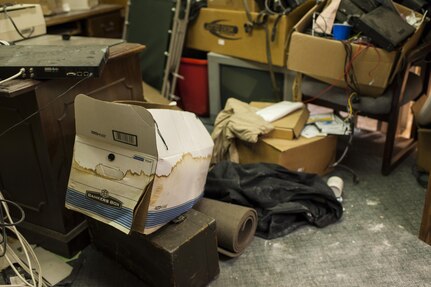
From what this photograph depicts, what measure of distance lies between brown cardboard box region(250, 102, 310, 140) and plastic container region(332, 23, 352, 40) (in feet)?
1.47

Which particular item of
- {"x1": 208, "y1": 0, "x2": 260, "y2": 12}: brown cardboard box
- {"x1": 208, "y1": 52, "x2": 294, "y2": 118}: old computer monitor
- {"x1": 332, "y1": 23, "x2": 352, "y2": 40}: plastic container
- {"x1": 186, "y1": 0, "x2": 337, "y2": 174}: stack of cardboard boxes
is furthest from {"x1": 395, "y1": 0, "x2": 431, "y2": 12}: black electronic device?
{"x1": 208, "y1": 0, "x2": 260, "y2": 12}: brown cardboard box

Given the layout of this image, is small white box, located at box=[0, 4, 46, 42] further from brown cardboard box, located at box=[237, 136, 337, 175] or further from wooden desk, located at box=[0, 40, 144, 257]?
brown cardboard box, located at box=[237, 136, 337, 175]

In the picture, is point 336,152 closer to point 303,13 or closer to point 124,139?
point 303,13

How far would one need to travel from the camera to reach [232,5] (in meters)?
2.80

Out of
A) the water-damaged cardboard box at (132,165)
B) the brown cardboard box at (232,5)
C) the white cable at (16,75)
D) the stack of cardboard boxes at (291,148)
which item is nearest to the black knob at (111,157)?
the water-damaged cardboard box at (132,165)

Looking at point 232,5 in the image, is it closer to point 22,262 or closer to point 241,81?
point 241,81

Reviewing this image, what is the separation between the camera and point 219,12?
9.34ft

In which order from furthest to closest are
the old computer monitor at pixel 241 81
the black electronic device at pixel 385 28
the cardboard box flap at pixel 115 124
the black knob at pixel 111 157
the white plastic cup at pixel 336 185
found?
1. the old computer monitor at pixel 241 81
2. the white plastic cup at pixel 336 185
3. the black electronic device at pixel 385 28
4. the black knob at pixel 111 157
5. the cardboard box flap at pixel 115 124

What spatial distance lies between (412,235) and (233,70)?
1.56 meters

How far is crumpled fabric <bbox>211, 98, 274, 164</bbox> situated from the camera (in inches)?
85.1

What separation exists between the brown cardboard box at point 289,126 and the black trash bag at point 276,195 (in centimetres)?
22

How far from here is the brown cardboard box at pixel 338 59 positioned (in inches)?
81.3

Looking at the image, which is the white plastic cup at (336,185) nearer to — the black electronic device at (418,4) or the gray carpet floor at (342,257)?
the gray carpet floor at (342,257)

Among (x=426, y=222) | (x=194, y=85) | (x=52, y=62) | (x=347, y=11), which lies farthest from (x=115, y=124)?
(x=194, y=85)
